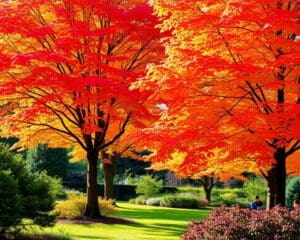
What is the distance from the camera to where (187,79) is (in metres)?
13.3

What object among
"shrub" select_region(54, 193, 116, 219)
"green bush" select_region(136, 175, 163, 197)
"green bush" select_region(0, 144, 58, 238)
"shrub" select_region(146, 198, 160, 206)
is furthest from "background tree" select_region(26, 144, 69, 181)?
"green bush" select_region(0, 144, 58, 238)

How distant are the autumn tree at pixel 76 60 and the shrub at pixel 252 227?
8501 mm

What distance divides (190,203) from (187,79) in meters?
25.0

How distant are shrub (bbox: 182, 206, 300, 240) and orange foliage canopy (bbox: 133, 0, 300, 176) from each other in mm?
2933

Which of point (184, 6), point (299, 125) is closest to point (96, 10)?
point (184, 6)

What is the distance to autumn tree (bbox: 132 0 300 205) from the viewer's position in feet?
42.2

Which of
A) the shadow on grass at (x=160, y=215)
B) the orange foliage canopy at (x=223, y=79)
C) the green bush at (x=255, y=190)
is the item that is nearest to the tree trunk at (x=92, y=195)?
the shadow on grass at (x=160, y=215)

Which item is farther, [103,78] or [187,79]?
[103,78]

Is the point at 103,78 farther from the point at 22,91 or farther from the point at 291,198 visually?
the point at 291,198

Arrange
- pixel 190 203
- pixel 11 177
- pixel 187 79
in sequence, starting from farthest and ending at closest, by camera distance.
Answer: pixel 190 203
pixel 187 79
pixel 11 177

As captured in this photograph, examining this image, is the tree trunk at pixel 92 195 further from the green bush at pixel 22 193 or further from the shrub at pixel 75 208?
the green bush at pixel 22 193

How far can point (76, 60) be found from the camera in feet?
63.3

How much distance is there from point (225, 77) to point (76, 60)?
7214mm

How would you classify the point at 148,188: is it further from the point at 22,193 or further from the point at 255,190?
the point at 22,193
